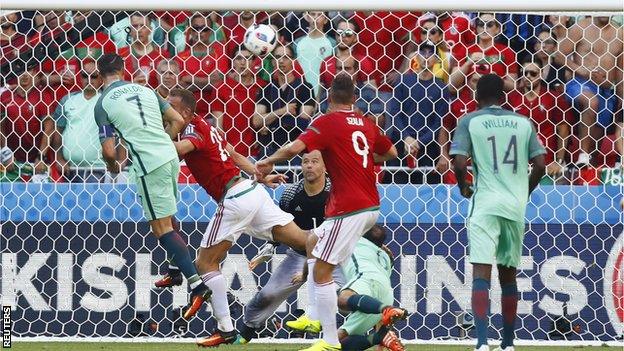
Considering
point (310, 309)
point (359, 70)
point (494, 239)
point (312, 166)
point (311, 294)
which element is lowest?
point (310, 309)

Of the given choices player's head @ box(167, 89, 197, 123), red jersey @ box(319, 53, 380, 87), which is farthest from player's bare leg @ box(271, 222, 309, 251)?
red jersey @ box(319, 53, 380, 87)

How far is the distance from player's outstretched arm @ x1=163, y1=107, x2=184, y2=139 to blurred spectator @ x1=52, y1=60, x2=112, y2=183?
5.43 ft

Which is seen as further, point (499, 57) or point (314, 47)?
point (314, 47)

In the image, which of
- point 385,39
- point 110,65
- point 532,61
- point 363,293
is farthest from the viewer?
point 385,39

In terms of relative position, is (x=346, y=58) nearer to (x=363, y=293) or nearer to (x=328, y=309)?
(x=363, y=293)

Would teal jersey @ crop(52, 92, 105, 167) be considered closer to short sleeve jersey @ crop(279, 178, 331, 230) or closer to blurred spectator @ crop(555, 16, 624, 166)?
short sleeve jersey @ crop(279, 178, 331, 230)

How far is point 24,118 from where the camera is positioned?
11953mm

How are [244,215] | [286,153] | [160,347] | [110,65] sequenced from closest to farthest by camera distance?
[286,153] → [110,65] → [244,215] → [160,347]

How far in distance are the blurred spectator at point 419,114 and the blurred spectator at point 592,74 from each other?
3.46 ft

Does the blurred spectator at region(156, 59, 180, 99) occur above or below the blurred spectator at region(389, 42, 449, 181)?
above

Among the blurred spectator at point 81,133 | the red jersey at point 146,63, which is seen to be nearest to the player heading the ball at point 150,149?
the blurred spectator at point 81,133

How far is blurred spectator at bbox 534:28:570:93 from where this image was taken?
11719 millimetres

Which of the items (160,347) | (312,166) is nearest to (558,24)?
(312,166)

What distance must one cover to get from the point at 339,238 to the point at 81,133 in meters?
3.41
